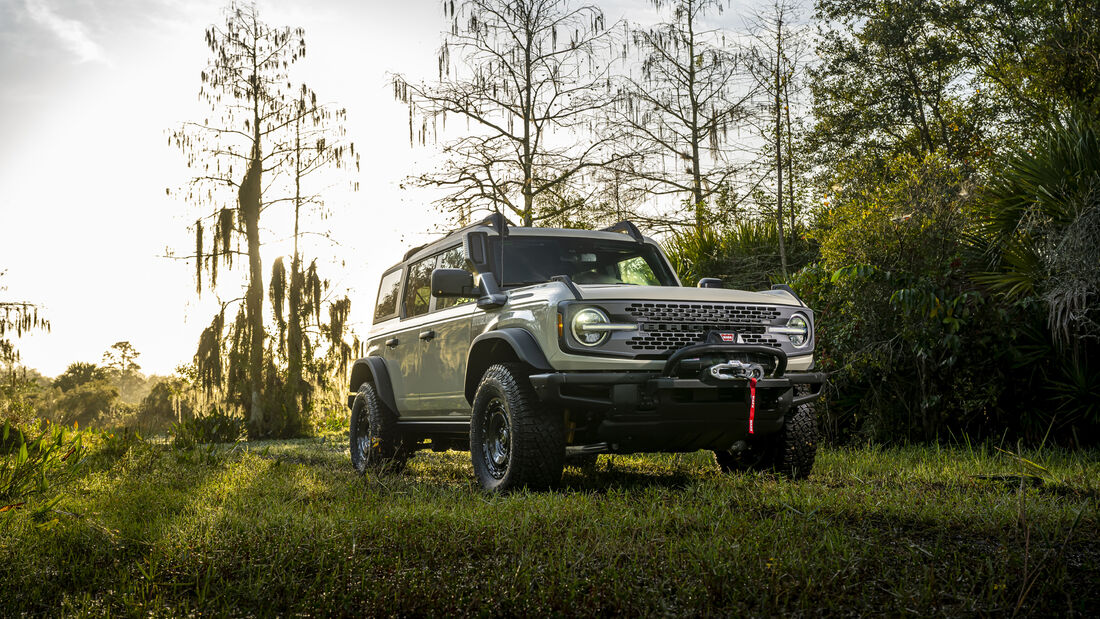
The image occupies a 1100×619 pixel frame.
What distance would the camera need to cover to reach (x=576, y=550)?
12.7 ft

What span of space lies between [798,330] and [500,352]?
82.5 inches

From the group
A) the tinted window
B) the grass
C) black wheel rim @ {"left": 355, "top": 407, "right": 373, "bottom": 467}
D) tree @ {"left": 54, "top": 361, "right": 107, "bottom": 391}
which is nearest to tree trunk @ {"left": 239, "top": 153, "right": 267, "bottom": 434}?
black wheel rim @ {"left": 355, "top": 407, "right": 373, "bottom": 467}

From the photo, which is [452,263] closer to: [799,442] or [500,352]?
[500,352]

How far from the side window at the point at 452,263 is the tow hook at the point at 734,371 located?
238 cm

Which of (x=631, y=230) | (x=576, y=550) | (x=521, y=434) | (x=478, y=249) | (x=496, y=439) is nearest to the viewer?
(x=576, y=550)

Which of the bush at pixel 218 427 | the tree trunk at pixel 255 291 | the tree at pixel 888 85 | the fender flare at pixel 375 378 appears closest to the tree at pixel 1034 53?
the tree at pixel 888 85

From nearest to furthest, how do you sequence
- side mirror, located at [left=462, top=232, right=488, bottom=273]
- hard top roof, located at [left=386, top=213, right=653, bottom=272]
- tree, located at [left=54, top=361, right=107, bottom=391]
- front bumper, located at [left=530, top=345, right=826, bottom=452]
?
front bumper, located at [left=530, top=345, right=826, bottom=452]
side mirror, located at [left=462, top=232, right=488, bottom=273]
hard top roof, located at [left=386, top=213, right=653, bottom=272]
tree, located at [left=54, top=361, right=107, bottom=391]

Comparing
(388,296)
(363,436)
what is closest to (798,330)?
(388,296)

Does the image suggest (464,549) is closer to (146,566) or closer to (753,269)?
(146,566)

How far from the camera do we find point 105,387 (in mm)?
49094

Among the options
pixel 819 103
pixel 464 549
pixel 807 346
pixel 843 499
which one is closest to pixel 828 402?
pixel 807 346

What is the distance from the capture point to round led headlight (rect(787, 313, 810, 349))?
20.0 feet

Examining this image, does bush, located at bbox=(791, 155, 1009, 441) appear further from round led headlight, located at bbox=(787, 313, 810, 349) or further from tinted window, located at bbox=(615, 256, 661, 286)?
round led headlight, located at bbox=(787, 313, 810, 349)

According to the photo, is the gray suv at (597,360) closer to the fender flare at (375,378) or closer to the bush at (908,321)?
the fender flare at (375,378)
